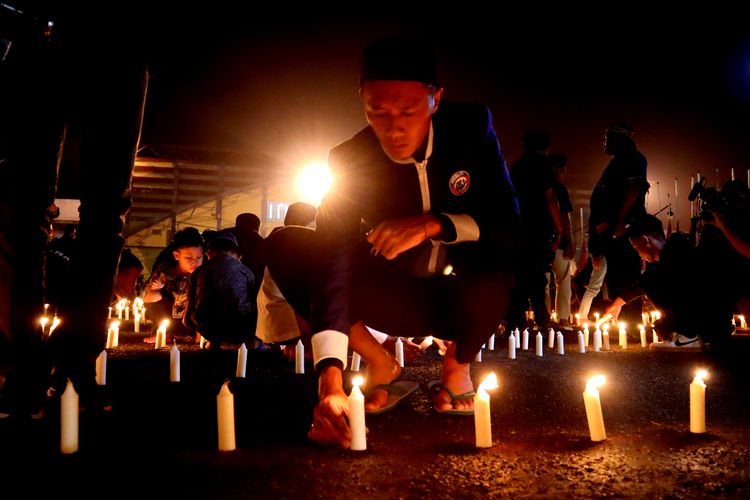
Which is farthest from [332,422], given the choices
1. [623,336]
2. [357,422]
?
[623,336]

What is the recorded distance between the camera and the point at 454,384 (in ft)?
9.60

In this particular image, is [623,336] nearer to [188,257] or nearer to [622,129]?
[622,129]

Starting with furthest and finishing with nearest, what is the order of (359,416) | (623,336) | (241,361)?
(623,336) < (241,361) < (359,416)

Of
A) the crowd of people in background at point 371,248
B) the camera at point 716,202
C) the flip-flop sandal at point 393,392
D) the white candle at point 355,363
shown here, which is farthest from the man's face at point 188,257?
the camera at point 716,202

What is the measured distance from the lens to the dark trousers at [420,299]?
10.1 ft

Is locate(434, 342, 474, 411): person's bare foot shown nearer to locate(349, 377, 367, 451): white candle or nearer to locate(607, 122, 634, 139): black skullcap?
locate(349, 377, 367, 451): white candle

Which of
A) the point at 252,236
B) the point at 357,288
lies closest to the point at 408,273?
the point at 357,288

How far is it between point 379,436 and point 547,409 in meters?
1.08

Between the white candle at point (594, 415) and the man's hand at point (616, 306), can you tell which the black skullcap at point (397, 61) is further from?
the man's hand at point (616, 306)

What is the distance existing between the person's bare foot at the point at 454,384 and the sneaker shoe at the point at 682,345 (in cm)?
Answer: 375

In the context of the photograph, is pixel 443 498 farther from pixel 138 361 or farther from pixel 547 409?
pixel 138 361

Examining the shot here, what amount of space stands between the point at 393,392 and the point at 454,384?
1.08 feet

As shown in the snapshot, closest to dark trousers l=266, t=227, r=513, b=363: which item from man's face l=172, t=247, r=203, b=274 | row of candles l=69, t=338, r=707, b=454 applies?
row of candles l=69, t=338, r=707, b=454

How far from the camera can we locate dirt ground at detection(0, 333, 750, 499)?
1676 mm
